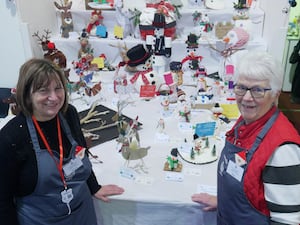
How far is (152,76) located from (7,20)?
109 cm

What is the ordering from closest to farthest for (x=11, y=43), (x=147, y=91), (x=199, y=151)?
(x=199, y=151), (x=147, y=91), (x=11, y=43)

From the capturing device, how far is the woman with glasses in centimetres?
95

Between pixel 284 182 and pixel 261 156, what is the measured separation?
9 cm

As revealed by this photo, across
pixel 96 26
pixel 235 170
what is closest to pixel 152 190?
pixel 235 170

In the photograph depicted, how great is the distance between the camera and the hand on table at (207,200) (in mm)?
1347

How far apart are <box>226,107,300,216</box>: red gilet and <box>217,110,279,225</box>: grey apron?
0.02 m

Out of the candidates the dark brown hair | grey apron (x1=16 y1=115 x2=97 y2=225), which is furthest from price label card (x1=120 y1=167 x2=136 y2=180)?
the dark brown hair

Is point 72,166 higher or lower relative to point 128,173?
higher

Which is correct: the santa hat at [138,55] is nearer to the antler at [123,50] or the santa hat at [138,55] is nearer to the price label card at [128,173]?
the antler at [123,50]

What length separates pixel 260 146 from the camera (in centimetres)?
100

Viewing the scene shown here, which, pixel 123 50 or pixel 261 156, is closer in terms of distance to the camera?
pixel 261 156

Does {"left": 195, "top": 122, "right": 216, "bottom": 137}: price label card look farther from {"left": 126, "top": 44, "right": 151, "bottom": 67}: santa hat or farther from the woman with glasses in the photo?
{"left": 126, "top": 44, "right": 151, "bottom": 67}: santa hat

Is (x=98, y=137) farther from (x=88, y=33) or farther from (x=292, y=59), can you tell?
(x=292, y=59)

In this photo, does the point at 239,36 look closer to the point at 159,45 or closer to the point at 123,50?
the point at 159,45
